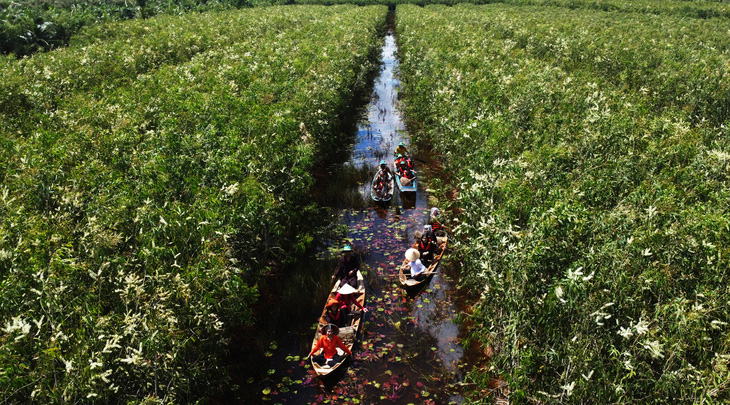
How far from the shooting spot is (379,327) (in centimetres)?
1295

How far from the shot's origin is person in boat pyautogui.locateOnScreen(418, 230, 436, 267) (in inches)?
613

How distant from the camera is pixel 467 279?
12773mm

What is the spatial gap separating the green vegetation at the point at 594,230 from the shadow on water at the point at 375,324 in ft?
4.59

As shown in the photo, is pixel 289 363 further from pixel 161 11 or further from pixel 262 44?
pixel 161 11

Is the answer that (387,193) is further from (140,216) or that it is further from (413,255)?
(140,216)

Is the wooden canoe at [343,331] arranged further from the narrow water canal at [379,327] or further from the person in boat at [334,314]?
the narrow water canal at [379,327]

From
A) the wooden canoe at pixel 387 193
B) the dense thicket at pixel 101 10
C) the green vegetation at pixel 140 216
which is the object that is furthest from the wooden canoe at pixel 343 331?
the dense thicket at pixel 101 10

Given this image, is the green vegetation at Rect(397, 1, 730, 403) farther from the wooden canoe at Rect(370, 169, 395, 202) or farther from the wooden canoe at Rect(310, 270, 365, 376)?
the wooden canoe at Rect(310, 270, 365, 376)

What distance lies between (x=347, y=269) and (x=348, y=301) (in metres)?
1.47

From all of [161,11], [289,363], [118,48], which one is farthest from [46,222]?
[161,11]

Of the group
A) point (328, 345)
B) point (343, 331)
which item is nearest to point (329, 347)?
point (328, 345)

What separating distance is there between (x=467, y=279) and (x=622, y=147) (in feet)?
25.7

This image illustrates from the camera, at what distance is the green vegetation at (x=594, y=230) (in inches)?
282

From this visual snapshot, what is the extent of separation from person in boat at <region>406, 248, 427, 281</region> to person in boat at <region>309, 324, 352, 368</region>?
4.22 meters
